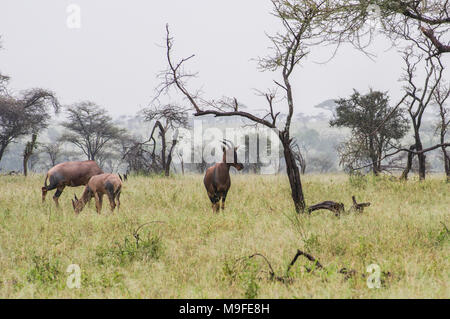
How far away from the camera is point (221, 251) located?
186 inches

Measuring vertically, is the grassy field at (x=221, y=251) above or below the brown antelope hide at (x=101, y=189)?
below

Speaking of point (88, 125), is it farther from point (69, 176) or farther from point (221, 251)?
point (221, 251)

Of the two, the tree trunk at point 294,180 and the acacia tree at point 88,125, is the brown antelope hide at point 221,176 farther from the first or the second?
the acacia tree at point 88,125

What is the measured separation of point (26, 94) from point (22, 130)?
2.65 metres

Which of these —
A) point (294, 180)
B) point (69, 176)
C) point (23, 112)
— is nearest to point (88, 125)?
point (23, 112)

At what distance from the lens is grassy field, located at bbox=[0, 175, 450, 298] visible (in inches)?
137

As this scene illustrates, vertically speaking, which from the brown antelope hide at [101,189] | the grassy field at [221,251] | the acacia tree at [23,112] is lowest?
the grassy field at [221,251]

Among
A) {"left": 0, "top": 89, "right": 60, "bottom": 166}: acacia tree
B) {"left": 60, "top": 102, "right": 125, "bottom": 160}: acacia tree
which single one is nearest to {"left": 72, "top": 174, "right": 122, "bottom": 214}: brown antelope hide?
{"left": 0, "top": 89, "right": 60, "bottom": 166}: acacia tree

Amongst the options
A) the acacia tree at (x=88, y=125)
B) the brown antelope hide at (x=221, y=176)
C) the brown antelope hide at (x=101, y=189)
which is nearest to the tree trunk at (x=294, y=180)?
the brown antelope hide at (x=221, y=176)

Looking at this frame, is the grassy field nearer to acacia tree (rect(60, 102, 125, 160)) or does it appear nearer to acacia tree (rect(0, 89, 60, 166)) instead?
acacia tree (rect(0, 89, 60, 166))

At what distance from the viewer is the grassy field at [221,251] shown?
3.49m

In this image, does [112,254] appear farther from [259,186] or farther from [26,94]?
[26,94]

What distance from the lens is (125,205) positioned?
8.58 metres
